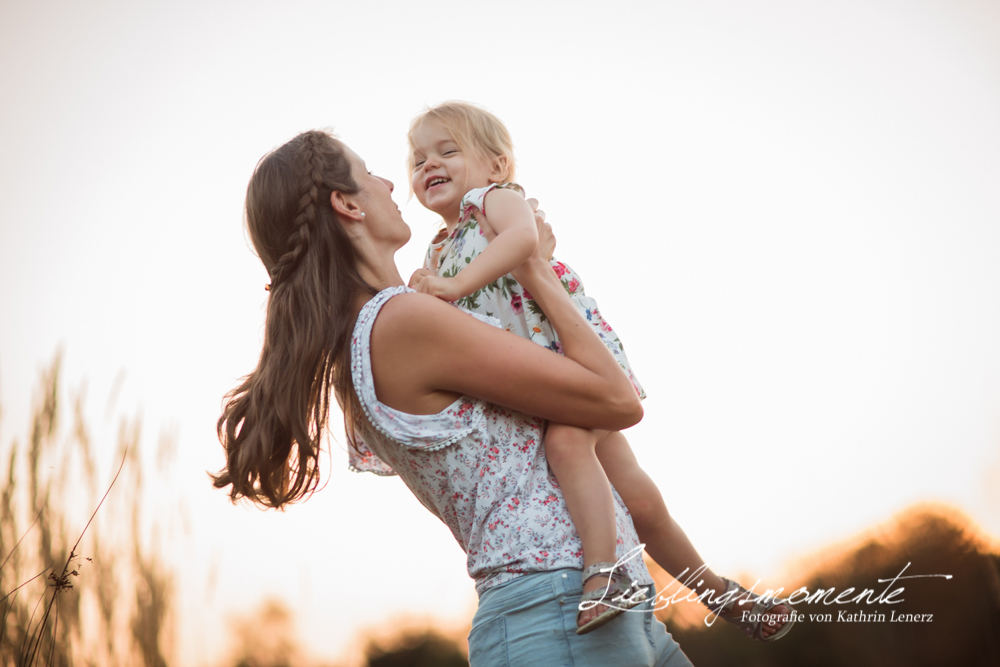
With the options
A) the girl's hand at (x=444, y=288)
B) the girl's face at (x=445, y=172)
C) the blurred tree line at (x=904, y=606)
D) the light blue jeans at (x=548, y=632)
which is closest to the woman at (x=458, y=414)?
the light blue jeans at (x=548, y=632)

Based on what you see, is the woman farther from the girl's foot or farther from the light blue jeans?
the girl's foot

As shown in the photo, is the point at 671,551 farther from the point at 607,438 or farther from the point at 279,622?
the point at 279,622

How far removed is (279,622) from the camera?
3387 mm

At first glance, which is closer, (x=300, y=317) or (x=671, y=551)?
(x=300, y=317)

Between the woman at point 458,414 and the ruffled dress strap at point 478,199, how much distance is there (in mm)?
385

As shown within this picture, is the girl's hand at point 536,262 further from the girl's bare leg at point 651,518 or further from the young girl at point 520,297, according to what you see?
the girl's bare leg at point 651,518

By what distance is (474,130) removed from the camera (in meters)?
2.76

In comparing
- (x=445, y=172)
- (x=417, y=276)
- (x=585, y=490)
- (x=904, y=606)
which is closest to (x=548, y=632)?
(x=585, y=490)

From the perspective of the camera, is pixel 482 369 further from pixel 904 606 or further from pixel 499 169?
pixel 904 606

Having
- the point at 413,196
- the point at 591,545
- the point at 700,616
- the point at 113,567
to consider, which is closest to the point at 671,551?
the point at 700,616

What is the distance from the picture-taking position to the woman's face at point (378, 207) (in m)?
2.01

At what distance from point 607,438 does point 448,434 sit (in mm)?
782

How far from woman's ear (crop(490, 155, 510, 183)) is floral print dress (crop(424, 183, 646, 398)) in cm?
39

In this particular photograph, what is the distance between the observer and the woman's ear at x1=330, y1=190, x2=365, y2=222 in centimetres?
194
